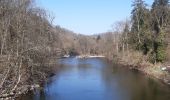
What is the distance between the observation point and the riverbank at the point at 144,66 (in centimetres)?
3414

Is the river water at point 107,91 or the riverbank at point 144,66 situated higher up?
the riverbank at point 144,66

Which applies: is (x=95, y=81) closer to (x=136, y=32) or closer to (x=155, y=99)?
(x=155, y=99)

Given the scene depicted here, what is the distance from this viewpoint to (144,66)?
145 ft

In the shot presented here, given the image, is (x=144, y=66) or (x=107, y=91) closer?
(x=107, y=91)

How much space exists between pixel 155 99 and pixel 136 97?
5.43ft

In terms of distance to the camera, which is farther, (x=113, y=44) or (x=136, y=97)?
(x=113, y=44)

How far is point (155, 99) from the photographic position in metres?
23.5

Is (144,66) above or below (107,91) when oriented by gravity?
above

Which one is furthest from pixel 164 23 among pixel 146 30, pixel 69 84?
pixel 69 84

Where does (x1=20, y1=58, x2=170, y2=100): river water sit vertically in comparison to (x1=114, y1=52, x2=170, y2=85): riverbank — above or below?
below

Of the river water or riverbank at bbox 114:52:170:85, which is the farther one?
riverbank at bbox 114:52:170:85

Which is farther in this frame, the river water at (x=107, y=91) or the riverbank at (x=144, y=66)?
the riverbank at (x=144, y=66)

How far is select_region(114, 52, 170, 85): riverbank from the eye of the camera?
3414 centimetres

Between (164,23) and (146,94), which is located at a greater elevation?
(164,23)
